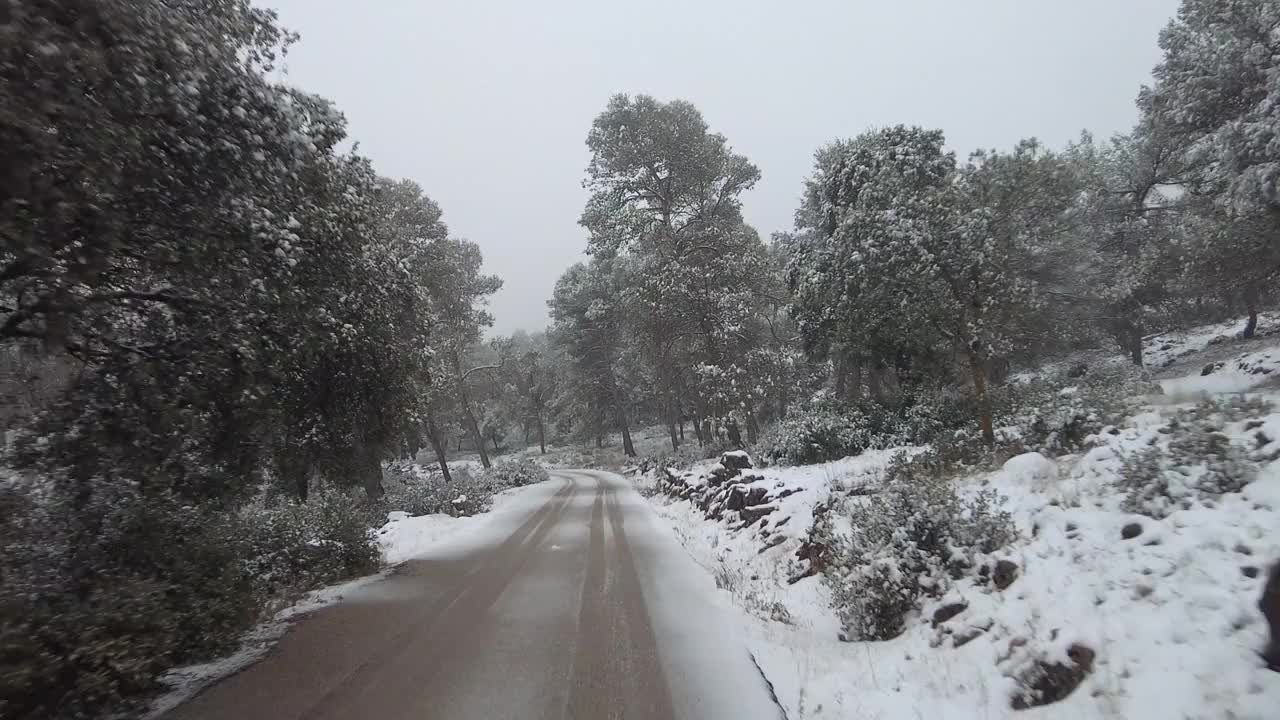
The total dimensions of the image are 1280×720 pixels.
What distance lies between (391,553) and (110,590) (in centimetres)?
695

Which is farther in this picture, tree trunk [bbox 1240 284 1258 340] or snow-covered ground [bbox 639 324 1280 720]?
tree trunk [bbox 1240 284 1258 340]

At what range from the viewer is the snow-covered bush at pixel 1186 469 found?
432 centimetres

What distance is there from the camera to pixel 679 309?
19.9 meters

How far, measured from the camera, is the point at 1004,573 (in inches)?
189

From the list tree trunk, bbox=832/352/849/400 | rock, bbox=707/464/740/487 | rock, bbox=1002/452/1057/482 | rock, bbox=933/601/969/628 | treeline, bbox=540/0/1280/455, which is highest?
treeline, bbox=540/0/1280/455

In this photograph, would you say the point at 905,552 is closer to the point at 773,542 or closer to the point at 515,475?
the point at 773,542

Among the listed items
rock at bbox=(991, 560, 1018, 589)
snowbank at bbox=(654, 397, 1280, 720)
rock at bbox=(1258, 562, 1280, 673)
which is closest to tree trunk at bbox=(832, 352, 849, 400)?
snowbank at bbox=(654, 397, 1280, 720)

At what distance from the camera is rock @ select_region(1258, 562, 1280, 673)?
9.27 feet

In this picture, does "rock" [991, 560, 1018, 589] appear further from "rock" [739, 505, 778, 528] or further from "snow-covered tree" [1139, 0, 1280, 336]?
"snow-covered tree" [1139, 0, 1280, 336]

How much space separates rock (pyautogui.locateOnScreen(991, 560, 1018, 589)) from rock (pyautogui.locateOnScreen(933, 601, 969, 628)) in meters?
0.33

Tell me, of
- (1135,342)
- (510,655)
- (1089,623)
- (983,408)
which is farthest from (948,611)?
(1135,342)

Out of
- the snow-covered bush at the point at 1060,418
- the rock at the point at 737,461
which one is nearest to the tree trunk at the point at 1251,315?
the snow-covered bush at the point at 1060,418

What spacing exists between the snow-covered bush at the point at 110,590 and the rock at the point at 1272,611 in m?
7.30

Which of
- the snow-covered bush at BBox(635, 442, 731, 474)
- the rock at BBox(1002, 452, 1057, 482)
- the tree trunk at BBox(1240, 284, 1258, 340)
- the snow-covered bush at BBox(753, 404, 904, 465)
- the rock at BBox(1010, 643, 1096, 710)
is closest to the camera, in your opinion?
the rock at BBox(1010, 643, 1096, 710)
